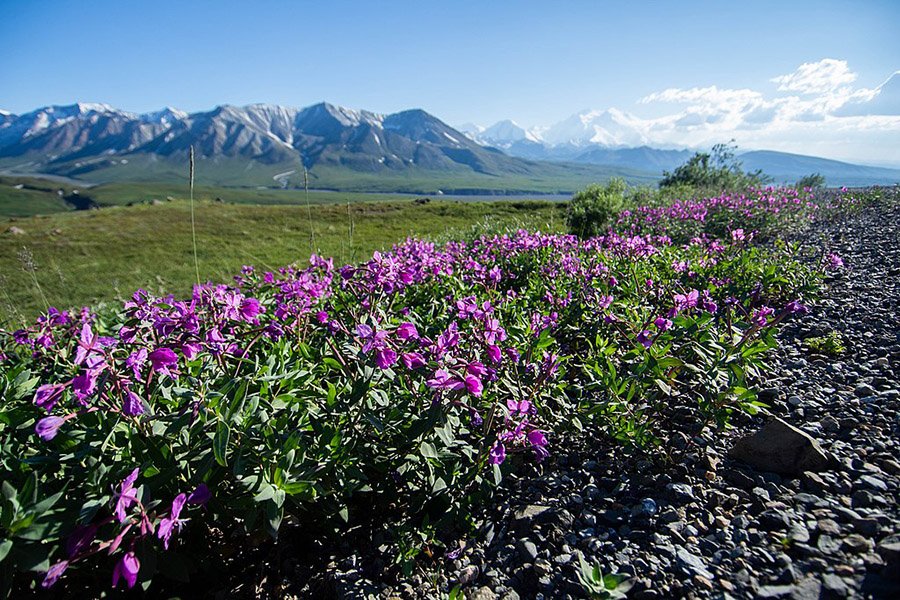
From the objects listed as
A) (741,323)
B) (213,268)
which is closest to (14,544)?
(741,323)

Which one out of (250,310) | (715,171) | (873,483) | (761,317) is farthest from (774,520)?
(715,171)

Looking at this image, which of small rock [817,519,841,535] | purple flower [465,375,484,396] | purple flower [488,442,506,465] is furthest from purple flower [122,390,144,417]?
small rock [817,519,841,535]

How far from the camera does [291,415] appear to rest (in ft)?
10.5

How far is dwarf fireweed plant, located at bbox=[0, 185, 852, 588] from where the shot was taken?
2.43 metres

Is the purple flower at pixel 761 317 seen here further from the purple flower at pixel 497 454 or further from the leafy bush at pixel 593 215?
the leafy bush at pixel 593 215

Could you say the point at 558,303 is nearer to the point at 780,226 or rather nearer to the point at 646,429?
the point at 646,429

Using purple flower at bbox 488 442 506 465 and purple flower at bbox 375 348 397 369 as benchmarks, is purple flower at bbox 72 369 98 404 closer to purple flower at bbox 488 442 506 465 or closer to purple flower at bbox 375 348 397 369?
purple flower at bbox 375 348 397 369

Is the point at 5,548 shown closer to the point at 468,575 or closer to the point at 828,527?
the point at 468,575

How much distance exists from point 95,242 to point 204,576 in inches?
2012

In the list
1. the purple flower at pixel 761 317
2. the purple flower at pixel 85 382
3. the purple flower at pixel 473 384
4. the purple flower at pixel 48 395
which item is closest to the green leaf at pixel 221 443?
the purple flower at pixel 85 382

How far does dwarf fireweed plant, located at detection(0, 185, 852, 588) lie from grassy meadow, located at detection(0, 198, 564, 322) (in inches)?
500

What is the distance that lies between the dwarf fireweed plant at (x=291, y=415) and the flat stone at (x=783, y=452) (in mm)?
239

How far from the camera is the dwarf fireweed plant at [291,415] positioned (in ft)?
7.96

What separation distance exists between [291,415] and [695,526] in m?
2.86
